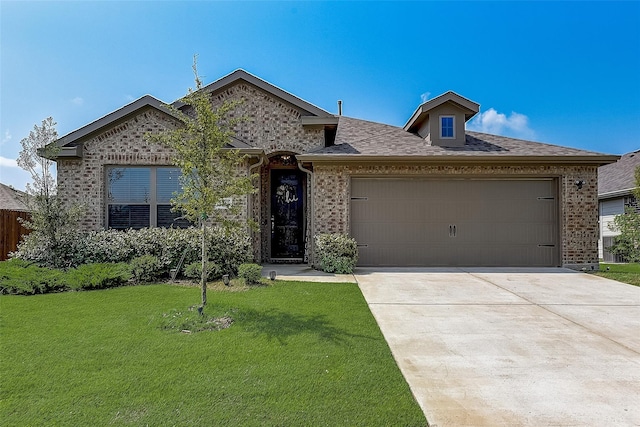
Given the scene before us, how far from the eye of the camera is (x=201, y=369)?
338 centimetres

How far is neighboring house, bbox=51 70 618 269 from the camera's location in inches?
368

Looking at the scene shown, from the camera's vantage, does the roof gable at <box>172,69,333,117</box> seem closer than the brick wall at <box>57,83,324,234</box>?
No

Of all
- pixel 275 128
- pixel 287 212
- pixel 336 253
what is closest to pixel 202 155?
pixel 336 253

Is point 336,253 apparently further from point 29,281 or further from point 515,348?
point 29,281

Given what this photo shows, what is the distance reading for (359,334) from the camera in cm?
433

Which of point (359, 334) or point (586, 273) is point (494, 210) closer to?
point (586, 273)

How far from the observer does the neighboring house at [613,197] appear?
14178 millimetres

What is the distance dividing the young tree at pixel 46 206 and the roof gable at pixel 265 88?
3320 mm

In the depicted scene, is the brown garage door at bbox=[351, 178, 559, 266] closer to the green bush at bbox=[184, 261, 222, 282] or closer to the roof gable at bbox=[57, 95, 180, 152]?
the green bush at bbox=[184, 261, 222, 282]

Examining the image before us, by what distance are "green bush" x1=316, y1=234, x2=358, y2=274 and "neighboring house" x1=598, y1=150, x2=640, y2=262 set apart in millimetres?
11599

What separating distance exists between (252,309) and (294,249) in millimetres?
5838

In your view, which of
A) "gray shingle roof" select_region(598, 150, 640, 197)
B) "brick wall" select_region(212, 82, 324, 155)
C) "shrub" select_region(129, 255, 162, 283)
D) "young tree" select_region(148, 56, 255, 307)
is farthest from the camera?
"gray shingle roof" select_region(598, 150, 640, 197)

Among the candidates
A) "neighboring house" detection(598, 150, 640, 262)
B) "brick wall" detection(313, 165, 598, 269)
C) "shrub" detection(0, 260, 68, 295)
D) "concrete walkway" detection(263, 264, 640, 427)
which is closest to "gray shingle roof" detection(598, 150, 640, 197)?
"neighboring house" detection(598, 150, 640, 262)

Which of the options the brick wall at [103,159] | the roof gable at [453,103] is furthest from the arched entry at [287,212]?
the roof gable at [453,103]
